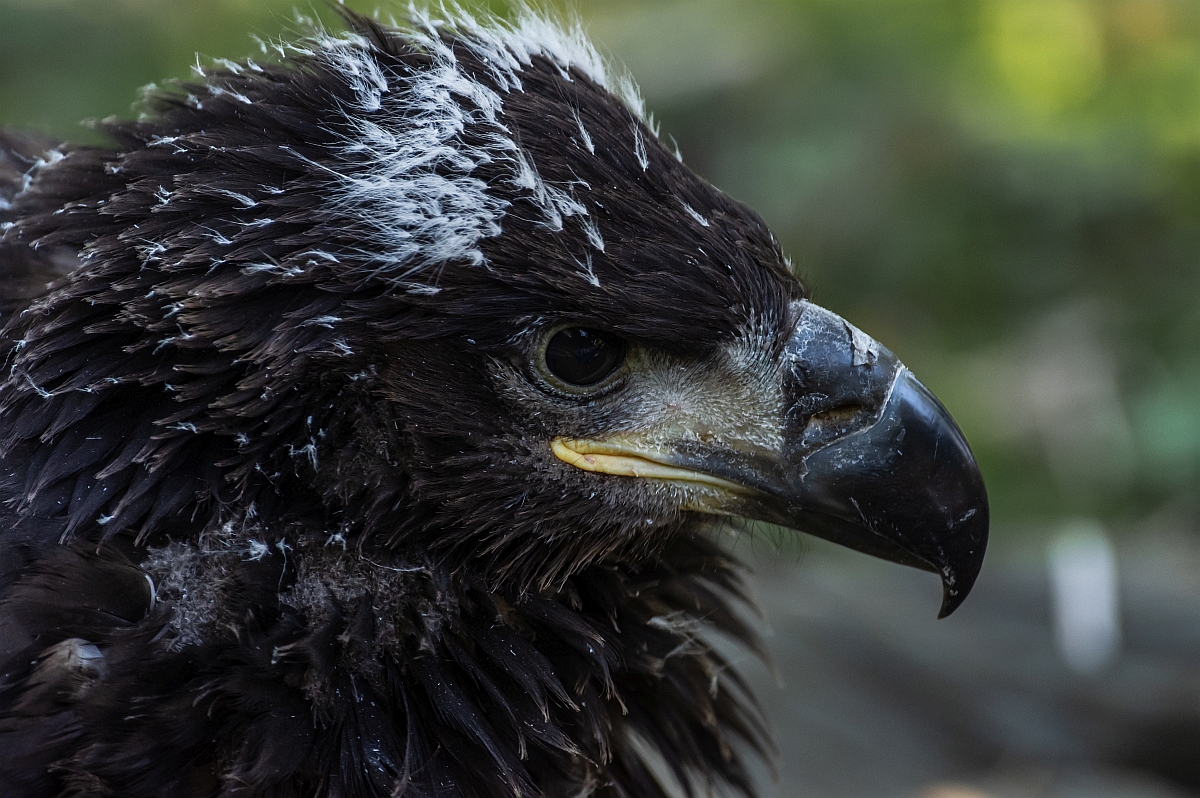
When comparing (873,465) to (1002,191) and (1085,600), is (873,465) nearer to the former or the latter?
(1085,600)

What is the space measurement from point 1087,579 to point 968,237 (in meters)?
3.78

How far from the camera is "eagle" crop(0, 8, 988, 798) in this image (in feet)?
7.88

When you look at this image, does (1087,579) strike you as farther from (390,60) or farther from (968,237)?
(390,60)

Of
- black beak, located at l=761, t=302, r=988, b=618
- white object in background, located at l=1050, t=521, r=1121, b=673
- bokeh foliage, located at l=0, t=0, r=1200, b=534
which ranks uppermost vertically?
bokeh foliage, located at l=0, t=0, r=1200, b=534

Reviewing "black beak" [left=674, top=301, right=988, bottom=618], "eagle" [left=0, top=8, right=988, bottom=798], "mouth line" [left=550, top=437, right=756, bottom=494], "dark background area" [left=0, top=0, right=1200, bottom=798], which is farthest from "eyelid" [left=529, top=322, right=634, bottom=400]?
"dark background area" [left=0, top=0, right=1200, bottom=798]

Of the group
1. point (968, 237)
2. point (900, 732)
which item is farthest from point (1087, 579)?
point (968, 237)

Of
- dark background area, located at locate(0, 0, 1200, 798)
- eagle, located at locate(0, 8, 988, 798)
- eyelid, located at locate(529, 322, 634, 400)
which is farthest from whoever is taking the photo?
dark background area, located at locate(0, 0, 1200, 798)

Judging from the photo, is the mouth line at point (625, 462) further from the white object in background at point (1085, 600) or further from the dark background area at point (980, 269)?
the white object in background at point (1085, 600)

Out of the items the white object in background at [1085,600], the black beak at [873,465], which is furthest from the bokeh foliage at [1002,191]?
the black beak at [873,465]

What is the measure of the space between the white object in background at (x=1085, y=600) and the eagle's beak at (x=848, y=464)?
355cm

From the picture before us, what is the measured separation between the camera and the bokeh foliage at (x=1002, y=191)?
8.15 m

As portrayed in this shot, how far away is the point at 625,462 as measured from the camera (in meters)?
2.70

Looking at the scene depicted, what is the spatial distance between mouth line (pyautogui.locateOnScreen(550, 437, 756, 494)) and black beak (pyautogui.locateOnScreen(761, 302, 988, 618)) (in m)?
0.13

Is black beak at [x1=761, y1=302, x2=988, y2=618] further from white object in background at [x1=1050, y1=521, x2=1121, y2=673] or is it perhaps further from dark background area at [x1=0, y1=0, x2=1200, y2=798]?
white object in background at [x1=1050, y1=521, x2=1121, y2=673]
